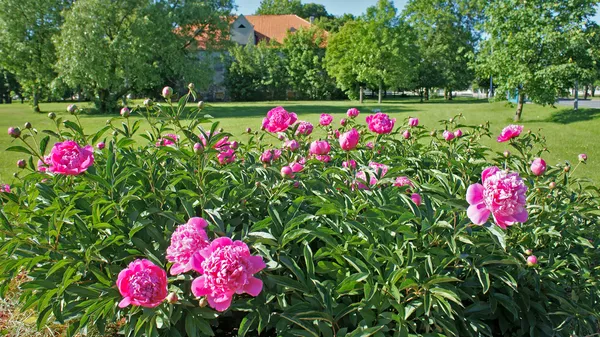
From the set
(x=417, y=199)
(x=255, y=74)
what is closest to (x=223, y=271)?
(x=417, y=199)

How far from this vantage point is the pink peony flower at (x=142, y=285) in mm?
1057

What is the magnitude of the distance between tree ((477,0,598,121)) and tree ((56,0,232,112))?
11308 millimetres

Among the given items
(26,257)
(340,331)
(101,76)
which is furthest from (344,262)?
(101,76)

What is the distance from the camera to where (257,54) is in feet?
96.4

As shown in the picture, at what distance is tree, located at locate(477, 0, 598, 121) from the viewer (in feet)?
32.4

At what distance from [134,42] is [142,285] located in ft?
51.7

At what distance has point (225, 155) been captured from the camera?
1906mm

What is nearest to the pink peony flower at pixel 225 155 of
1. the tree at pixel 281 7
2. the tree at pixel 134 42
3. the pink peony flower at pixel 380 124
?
the pink peony flower at pixel 380 124

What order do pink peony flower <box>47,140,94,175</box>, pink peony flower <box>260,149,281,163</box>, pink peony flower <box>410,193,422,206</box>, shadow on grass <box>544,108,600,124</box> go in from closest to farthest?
pink peony flower <box>47,140,94,175</box> < pink peony flower <box>410,193,422,206</box> < pink peony flower <box>260,149,281,163</box> < shadow on grass <box>544,108,600,124</box>

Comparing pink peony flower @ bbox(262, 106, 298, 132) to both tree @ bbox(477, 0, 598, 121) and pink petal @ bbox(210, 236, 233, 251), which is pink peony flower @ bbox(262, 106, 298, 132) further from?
tree @ bbox(477, 0, 598, 121)

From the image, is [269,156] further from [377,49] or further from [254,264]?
[377,49]

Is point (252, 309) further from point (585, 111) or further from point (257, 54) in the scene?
point (257, 54)

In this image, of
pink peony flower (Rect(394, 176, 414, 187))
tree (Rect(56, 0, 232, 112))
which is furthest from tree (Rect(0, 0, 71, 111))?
pink peony flower (Rect(394, 176, 414, 187))

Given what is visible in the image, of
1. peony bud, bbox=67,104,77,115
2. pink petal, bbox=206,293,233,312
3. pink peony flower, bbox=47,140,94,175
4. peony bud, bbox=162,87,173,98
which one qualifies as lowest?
pink petal, bbox=206,293,233,312
